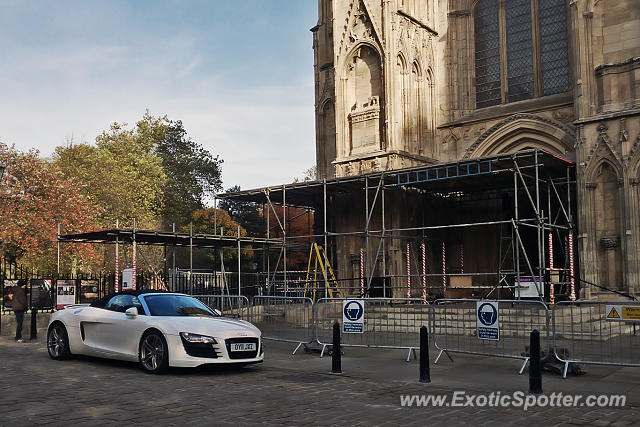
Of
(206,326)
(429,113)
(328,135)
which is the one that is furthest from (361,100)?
(206,326)

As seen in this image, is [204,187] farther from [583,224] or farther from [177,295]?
[177,295]

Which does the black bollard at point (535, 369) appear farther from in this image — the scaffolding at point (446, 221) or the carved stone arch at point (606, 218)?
the carved stone arch at point (606, 218)

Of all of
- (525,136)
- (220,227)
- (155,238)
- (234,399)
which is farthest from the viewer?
(220,227)

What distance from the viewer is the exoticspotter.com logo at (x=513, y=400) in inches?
328

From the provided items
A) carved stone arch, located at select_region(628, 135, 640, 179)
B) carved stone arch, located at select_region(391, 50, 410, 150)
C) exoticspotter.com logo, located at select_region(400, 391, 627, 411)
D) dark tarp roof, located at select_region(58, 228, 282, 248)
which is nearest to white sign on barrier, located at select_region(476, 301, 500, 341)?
exoticspotter.com logo, located at select_region(400, 391, 627, 411)

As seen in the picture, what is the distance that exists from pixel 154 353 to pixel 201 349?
0.85 m

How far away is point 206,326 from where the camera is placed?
35.9ft

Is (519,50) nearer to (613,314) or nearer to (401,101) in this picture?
(401,101)

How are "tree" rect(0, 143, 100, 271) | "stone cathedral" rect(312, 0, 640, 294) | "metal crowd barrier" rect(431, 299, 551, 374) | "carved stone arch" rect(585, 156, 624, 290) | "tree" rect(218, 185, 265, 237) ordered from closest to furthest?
"metal crowd barrier" rect(431, 299, 551, 374) < "carved stone arch" rect(585, 156, 624, 290) < "stone cathedral" rect(312, 0, 640, 294) < "tree" rect(0, 143, 100, 271) < "tree" rect(218, 185, 265, 237)

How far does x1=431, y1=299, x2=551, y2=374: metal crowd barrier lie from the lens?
1141 cm

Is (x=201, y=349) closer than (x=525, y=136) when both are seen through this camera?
Yes

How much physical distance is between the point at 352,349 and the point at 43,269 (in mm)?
26924

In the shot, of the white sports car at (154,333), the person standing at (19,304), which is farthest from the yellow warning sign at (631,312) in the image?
the person standing at (19,304)

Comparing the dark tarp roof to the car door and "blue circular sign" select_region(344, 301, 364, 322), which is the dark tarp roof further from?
"blue circular sign" select_region(344, 301, 364, 322)
